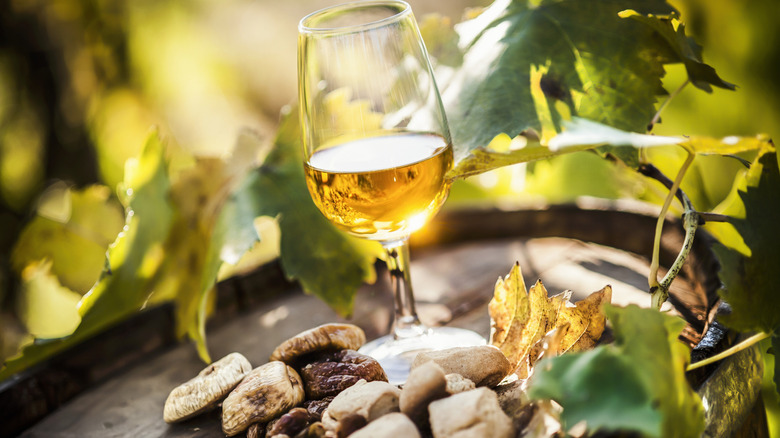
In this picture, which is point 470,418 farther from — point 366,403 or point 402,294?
point 402,294

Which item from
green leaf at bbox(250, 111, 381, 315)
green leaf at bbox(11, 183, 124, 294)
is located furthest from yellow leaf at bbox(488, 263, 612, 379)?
green leaf at bbox(11, 183, 124, 294)

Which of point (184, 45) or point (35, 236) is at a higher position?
point (184, 45)

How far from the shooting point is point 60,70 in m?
1.57

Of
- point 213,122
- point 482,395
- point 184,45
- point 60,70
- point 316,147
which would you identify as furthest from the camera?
point 213,122

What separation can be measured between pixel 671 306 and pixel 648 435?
49 centimetres

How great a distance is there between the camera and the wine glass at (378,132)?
2.63ft

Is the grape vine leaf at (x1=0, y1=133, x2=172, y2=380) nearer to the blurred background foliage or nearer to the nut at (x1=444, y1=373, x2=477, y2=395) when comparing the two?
the blurred background foliage

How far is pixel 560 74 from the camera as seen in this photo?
2.97ft

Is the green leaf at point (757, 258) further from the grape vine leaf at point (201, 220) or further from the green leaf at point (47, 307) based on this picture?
the green leaf at point (47, 307)

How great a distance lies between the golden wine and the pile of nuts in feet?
0.50

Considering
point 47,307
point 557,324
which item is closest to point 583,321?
point 557,324

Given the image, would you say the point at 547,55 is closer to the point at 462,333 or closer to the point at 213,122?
the point at 462,333

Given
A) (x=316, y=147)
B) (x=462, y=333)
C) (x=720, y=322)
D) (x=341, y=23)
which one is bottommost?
(x=462, y=333)

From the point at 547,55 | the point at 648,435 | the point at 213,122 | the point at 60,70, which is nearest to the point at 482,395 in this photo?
the point at 648,435
